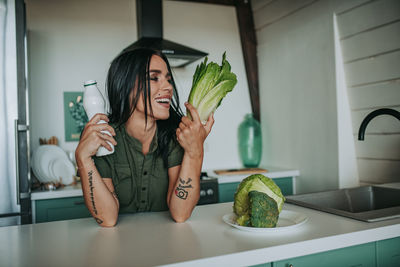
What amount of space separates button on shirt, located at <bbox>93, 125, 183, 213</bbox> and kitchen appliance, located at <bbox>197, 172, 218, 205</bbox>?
1187 mm

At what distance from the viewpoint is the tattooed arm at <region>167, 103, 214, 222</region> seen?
1.33m

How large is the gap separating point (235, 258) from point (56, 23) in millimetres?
2686

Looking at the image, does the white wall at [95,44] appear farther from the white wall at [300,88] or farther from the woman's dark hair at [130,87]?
the woman's dark hair at [130,87]

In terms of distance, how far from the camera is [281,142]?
3312 mm

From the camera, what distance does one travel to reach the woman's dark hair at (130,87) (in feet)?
4.77

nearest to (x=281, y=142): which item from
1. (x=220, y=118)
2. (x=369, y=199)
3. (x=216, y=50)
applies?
(x=220, y=118)

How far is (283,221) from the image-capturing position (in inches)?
51.7

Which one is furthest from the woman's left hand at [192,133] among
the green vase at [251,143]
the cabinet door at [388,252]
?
the green vase at [251,143]

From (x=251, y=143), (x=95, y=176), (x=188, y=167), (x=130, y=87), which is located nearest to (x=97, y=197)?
(x=95, y=176)

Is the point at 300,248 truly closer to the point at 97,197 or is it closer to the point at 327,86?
the point at 97,197

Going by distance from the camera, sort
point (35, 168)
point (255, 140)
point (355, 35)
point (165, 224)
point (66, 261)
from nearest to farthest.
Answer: point (66, 261) → point (165, 224) → point (355, 35) → point (35, 168) → point (255, 140)

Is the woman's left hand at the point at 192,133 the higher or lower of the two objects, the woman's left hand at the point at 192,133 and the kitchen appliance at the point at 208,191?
the higher

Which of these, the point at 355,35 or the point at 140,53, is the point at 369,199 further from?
the point at 140,53

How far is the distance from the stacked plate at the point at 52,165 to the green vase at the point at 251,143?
5.20 feet
